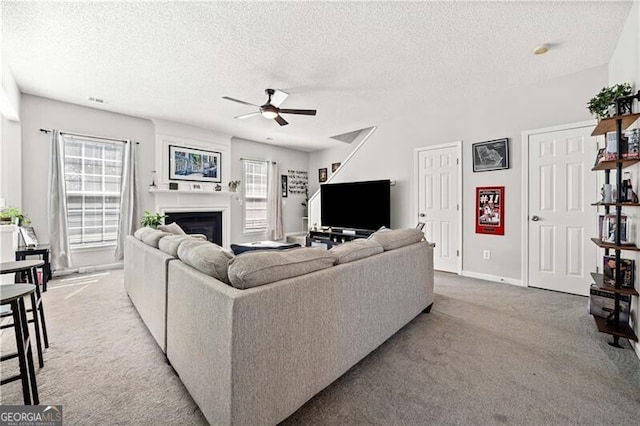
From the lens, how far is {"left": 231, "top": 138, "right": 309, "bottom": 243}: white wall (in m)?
6.07

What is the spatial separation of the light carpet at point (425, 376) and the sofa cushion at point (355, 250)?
698 millimetres

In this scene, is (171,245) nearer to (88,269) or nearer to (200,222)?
(88,269)

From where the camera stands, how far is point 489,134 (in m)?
3.84

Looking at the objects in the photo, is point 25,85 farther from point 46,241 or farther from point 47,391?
point 47,391

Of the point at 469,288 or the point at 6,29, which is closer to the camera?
the point at 6,29

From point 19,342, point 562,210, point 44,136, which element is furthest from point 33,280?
point 562,210

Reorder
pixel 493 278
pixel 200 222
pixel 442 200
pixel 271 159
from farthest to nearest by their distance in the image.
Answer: pixel 271 159
pixel 200 222
pixel 442 200
pixel 493 278

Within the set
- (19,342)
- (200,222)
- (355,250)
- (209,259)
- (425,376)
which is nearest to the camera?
(19,342)

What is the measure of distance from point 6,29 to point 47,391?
2904mm

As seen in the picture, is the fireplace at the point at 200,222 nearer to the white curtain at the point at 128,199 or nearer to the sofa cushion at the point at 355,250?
the white curtain at the point at 128,199

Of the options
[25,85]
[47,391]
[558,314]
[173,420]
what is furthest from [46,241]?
[558,314]

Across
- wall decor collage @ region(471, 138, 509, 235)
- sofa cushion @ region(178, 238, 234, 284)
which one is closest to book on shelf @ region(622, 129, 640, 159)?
wall decor collage @ region(471, 138, 509, 235)

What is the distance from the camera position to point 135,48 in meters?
2.64

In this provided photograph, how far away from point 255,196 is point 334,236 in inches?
90.2
